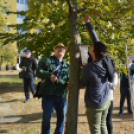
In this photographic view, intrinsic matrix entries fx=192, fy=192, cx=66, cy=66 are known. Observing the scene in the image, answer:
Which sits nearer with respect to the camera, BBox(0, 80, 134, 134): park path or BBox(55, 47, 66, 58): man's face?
BBox(55, 47, 66, 58): man's face

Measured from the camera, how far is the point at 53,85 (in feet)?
10.7

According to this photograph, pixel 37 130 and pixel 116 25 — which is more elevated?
pixel 116 25

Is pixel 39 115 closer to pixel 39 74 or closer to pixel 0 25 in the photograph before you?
pixel 39 74

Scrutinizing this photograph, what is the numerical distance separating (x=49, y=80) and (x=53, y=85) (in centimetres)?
12

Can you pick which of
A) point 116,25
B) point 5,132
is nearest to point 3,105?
point 5,132

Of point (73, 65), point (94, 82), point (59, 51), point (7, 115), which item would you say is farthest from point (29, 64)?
point (94, 82)

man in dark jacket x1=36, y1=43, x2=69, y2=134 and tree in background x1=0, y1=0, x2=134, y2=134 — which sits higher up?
tree in background x1=0, y1=0, x2=134, y2=134

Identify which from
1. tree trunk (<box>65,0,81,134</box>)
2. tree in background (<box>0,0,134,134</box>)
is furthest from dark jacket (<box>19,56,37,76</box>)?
tree trunk (<box>65,0,81,134</box>)

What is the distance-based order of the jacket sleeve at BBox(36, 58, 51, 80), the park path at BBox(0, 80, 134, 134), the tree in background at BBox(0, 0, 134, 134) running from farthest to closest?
the park path at BBox(0, 80, 134, 134) < the jacket sleeve at BBox(36, 58, 51, 80) < the tree in background at BBox(0, 0, 134, 134)

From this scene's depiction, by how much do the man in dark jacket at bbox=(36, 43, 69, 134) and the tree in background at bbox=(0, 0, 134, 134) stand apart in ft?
0.74

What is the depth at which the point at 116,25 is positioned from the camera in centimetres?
340

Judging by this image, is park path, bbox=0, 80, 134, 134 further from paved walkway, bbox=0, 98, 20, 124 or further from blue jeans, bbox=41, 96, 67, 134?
blue jeans, bbox=41, 96, 67, 134

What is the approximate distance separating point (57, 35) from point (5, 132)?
2.39 meters

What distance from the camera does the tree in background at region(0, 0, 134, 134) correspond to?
9.81ft
